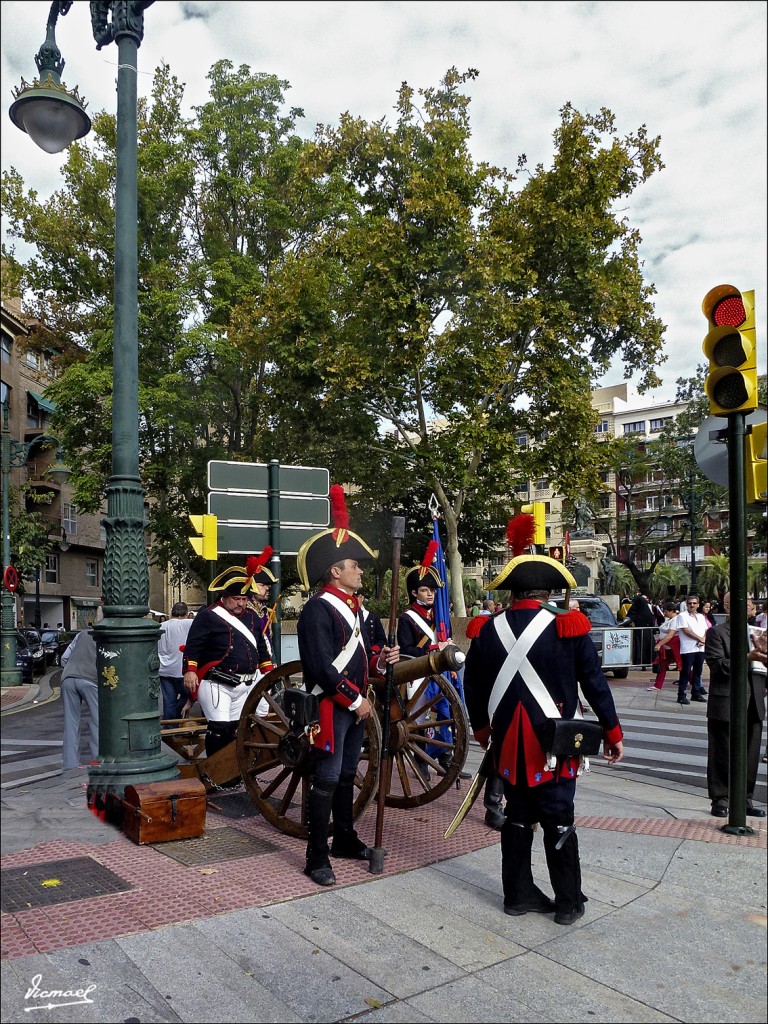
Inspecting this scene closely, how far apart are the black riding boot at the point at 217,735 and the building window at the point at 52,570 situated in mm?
38185

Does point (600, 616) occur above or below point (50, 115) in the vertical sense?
below

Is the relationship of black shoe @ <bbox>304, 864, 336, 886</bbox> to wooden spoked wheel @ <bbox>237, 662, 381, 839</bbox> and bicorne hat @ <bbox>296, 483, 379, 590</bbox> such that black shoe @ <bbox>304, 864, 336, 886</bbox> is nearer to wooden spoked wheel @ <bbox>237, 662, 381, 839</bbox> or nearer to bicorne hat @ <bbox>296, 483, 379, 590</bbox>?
wooden spoked wheel @ <bbox>237, 662, 381, 839</bbox>

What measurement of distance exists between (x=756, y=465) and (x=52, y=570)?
41.2 meters

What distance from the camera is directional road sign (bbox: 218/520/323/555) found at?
24.9 feet

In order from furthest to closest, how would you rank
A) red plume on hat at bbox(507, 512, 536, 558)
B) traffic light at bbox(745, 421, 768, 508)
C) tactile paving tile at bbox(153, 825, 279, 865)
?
traffic light at bbox(745, 421, 768, 508)
tactile paving tile at bbox(153, 825, 279, 865)
red plume on hat at bbox(507, 512, 536, 558)

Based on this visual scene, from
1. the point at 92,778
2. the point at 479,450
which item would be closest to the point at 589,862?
the point at 92,778

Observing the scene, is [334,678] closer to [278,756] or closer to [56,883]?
[278,756]

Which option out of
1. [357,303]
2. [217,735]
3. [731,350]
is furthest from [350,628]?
[357,303]

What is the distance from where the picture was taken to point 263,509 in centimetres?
777

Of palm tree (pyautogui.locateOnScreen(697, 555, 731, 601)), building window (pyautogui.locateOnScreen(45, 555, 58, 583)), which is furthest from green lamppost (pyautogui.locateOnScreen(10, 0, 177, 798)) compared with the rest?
palm tree (pyautogui.locateOnScreen(697, 555, 731, 601))

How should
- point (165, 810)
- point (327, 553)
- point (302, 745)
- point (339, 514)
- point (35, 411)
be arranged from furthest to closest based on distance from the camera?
point (35, 411), point (339, 514), point (302, 745), point (327, 553), point (165, 810)

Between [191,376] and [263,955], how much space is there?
18326mm

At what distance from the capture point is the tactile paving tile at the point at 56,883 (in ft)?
6.33

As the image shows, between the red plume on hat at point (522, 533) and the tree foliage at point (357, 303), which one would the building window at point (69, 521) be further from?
the red plume on hat at point (522, 533)
